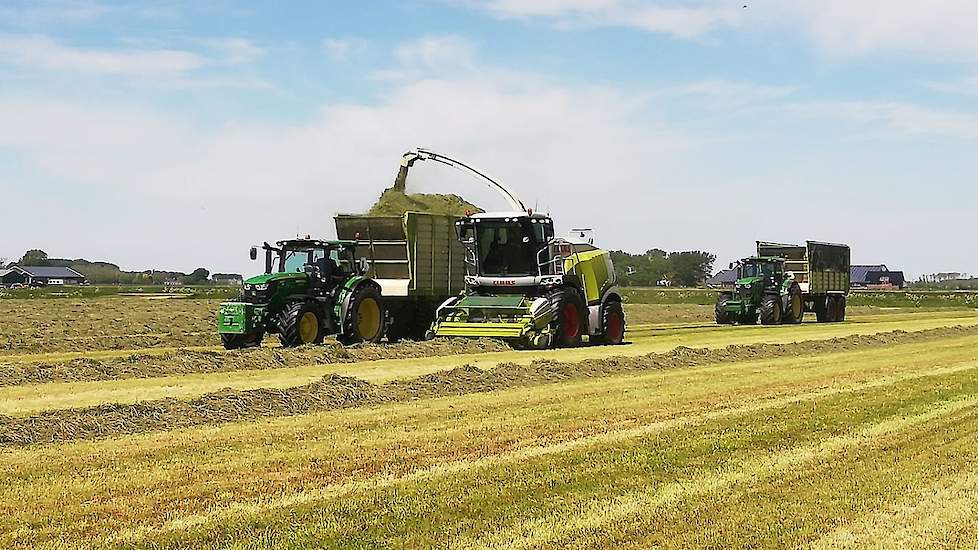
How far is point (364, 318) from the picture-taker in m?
21.0

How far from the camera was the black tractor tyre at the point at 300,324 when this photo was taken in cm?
1938

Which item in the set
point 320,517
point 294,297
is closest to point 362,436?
point 320,517

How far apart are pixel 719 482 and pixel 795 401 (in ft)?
15.7

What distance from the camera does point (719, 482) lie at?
8.03 m

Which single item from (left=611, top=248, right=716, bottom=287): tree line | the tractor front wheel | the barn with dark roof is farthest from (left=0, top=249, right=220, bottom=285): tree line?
the tractor front wheel

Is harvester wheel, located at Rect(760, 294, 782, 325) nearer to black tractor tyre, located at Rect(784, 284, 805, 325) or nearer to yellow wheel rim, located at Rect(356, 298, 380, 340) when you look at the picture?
black tractor tyre, located at Rect(784, 284, 805, 325)

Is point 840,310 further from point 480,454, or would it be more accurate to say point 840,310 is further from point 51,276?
point 51,276

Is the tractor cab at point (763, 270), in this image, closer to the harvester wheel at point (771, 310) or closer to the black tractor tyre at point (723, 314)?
the harvester wheel at point (771, 310)

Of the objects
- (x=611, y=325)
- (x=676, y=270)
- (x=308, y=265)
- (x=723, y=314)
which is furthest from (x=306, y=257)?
(x=676, y=270)

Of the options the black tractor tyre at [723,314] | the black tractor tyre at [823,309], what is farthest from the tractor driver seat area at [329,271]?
the black tractor tyre at [823,309]

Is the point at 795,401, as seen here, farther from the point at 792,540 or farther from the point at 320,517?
the point at 320,517

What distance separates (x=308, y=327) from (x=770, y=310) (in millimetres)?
18990

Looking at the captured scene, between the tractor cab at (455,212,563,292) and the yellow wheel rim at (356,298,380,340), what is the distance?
1.95m

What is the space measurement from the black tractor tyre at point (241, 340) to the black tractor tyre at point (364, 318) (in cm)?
148
